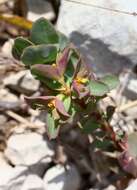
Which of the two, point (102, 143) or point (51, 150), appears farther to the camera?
point (51, 150)

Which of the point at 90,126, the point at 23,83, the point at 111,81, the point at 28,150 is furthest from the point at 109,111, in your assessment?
the point at 23,83

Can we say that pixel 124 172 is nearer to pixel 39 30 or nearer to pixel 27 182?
pixel 27 182

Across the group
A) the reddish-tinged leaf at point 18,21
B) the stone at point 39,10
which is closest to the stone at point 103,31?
the reddish-tinged leaf at point 18,21

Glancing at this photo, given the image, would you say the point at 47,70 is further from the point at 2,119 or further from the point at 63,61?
the point at 2,119

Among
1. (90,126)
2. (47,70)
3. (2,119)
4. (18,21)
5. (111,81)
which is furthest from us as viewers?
(18,21)

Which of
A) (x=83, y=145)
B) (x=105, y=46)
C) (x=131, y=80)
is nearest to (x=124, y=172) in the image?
(x=83, y=145)
